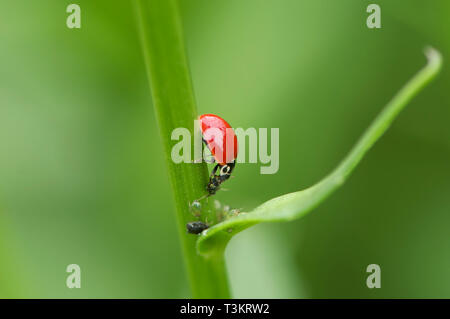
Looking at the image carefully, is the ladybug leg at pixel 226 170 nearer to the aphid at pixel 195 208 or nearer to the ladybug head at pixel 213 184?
the ladybug head at pixel 213 184

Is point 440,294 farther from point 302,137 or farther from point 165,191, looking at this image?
point 165,191

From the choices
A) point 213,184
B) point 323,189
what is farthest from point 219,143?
point 323,189

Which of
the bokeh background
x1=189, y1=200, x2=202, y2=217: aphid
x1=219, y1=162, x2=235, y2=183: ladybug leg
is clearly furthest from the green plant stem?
the bokeh background

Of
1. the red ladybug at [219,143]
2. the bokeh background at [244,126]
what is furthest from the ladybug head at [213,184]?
the bokeh background at [244,126]

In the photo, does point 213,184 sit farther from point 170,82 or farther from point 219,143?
point 170,82

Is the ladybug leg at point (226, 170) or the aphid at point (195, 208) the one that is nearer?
the aphid at point (195, 208)
